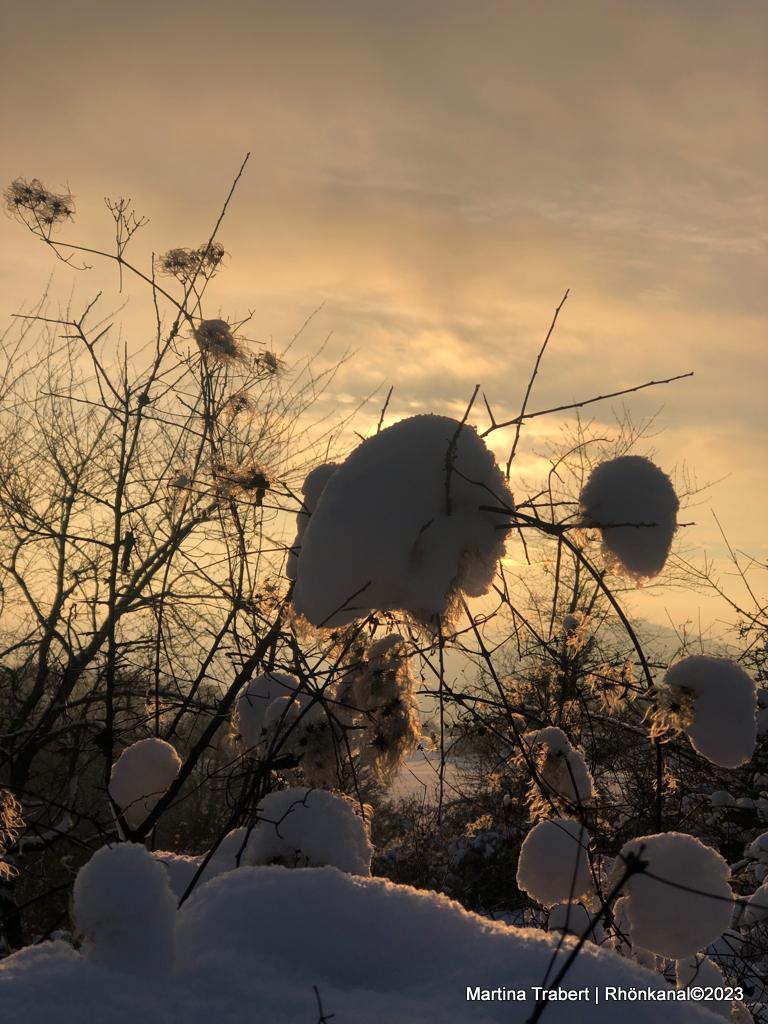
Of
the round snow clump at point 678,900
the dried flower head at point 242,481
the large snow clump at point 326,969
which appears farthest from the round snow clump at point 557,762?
the large snow clump at point 326,969

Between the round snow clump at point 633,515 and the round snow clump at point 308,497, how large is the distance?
72 centimetres

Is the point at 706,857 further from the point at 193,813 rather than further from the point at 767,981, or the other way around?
the point at 193,813

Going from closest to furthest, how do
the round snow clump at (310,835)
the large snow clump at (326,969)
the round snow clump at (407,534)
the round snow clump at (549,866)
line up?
the large snow clump at (326,969)
the round snow clump at (407,534)
the round snow clump at (310,835)
the round snow clump at (549,866)

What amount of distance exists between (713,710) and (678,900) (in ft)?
1.25

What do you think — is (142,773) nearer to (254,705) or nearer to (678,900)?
(254,705)

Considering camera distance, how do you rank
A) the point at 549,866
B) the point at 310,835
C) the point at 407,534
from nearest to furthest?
1. the point at 407,534
2. the point at 310,835
3. the point at 549,866

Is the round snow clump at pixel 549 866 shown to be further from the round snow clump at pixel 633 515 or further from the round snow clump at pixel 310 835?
the round snow clump at pixel 633 515

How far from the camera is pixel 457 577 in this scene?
1.36 meters

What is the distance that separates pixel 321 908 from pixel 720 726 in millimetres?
964

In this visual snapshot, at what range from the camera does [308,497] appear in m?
1.93

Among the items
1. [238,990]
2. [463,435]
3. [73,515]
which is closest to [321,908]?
[238,990]

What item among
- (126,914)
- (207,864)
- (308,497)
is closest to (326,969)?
(126,914)

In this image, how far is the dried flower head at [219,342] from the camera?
273 cm

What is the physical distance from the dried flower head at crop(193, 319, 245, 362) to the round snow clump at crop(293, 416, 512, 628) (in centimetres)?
150
